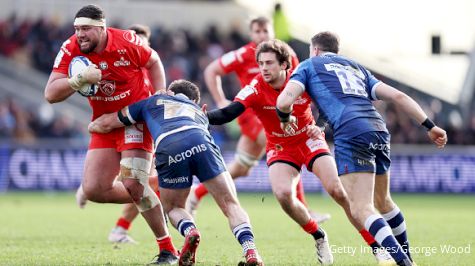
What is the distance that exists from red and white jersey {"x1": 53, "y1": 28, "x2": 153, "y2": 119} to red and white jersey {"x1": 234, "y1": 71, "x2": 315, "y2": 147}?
1111mm

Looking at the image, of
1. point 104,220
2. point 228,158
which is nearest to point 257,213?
point 104,220

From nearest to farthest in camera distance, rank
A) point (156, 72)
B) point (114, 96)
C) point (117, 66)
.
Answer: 1. point (117, 66)
2. point (114, 96)
3. point (156, 72)

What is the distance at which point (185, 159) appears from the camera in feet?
30.2

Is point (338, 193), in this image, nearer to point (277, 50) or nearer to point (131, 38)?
point (277, 50)

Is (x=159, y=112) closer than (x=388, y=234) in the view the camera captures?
No

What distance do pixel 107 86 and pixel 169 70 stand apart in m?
20.5

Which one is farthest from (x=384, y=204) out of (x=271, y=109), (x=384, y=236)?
(x=271, y=109)

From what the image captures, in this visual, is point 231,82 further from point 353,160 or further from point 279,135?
point 353,160

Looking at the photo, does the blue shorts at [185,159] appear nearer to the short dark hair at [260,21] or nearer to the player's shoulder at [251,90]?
the player's shoulder at [251,90]

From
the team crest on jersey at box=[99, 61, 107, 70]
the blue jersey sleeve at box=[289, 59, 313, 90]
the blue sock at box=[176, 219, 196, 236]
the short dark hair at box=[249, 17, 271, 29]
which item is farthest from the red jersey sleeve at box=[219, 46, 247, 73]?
the blue sock at box=[176, 219, 196, 236]

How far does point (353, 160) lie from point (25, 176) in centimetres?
1727

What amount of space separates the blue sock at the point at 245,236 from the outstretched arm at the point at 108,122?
1780 millimetres

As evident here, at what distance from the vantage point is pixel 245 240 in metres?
9.00

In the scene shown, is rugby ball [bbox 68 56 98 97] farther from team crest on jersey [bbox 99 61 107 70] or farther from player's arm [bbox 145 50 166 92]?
player's arm [bbox 145 50 166 92]
